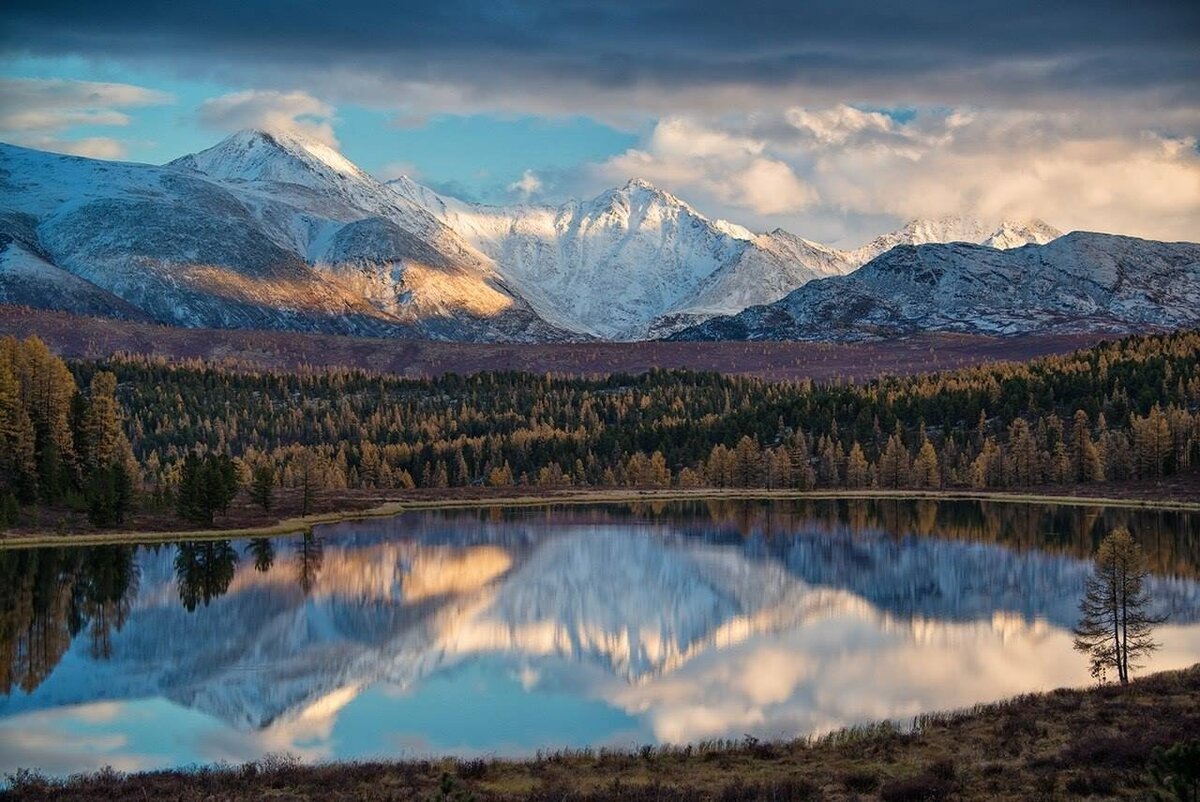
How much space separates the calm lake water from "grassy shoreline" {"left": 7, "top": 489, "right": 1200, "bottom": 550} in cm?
442

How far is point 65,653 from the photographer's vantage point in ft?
220

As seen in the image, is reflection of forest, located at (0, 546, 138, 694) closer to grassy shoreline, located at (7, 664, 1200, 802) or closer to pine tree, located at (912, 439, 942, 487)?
grassy shoreline, located at (7, 664, 1200, 802)

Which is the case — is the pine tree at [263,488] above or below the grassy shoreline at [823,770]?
below

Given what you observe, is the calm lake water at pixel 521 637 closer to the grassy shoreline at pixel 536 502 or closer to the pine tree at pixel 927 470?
the grassy shoreline at pixel 536 502

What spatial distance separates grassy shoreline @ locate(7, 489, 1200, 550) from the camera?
391 ft

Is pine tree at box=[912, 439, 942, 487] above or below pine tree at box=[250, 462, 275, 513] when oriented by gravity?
below

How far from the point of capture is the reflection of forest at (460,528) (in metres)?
74.1

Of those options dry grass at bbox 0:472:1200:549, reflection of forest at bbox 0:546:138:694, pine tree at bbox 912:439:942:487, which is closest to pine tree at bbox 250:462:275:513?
dry grass at bbox 0:472:1200:549

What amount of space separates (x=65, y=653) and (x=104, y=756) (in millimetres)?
22362

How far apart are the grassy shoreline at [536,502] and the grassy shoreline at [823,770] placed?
82.3 m

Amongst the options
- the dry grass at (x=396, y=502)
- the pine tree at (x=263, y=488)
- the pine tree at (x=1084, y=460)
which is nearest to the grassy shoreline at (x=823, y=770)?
the dry grass at (x=396, y=502)

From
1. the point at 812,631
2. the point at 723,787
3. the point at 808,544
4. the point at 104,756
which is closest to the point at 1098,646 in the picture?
the point at 812,631

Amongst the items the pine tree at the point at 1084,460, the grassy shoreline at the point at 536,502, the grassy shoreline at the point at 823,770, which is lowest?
the grassy shoreline at the point at 536,502

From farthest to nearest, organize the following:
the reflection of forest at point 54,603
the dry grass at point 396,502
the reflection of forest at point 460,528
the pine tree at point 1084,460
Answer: the pine tree at point 1084,460
the dry grass at point 396,502
the reflection of forest at point 460,528
the reflection of forest at point 54,603
